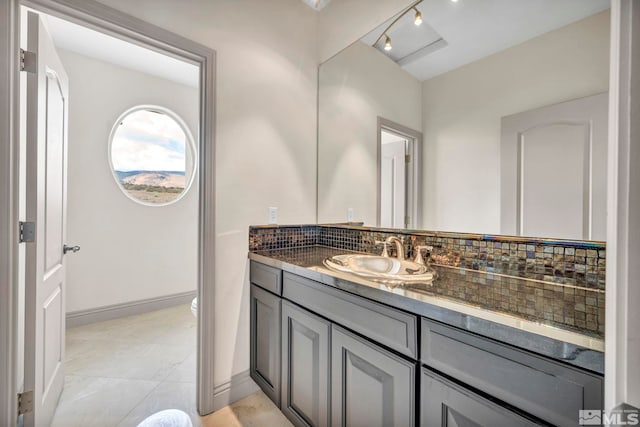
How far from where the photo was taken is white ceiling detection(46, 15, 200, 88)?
2213 millimetres

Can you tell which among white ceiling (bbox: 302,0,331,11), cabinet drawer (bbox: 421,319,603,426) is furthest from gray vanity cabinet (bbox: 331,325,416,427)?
white ceiling (bbox: 302,0,331,11)

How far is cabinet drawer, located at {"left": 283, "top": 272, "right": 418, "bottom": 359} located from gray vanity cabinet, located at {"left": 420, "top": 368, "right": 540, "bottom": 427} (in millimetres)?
93

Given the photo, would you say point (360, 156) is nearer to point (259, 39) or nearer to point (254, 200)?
point (254, 200)

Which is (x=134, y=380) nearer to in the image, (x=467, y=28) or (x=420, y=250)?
(x=420, y=250)

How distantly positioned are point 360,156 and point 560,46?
3.59ft

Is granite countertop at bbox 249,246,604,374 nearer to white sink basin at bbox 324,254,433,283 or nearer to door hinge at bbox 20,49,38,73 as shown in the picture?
white sink basin at bbox 324,254,433,283

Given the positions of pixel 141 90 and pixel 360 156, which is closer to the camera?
pixel 360 156

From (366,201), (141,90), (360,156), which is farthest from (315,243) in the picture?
(141,90)

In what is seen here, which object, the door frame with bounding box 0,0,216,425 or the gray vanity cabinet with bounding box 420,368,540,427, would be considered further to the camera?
the door frame with bounding box 0,0,216,425

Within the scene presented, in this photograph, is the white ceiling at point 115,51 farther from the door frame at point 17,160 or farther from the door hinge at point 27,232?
the door hinge at point 27,232

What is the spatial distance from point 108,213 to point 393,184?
8.99 ft

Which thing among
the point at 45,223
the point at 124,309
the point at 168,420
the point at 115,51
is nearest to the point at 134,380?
the point at 168,420

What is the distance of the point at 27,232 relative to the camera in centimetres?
117

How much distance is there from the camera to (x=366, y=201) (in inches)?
73.1
